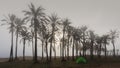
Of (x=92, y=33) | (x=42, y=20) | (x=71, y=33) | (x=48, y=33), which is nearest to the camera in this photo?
(x=42, y=20)

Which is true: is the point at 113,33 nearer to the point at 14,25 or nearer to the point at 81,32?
the point at 81,32

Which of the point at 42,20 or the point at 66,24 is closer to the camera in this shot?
the point at 42,20

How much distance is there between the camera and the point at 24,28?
69812 millimetres

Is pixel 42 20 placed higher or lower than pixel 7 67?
higher

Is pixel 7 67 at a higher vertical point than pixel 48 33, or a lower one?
lower

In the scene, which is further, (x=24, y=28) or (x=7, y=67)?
(x=24, y=28)

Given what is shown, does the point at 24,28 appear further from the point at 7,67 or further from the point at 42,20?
the point at 7,67

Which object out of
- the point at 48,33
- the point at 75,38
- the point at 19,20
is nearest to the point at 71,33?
the point at 75,38

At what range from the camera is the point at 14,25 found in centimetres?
6838

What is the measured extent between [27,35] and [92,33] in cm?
2982

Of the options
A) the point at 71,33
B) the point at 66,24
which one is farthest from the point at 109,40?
the point at 66,24

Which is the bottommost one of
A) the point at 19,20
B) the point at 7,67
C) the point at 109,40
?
the point at 7,67

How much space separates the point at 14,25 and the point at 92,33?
34810 millimetres

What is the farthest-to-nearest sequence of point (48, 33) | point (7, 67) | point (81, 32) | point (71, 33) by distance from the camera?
point (81, 32)
point (71, 33)
point (48, 33)
point (7, 67)
